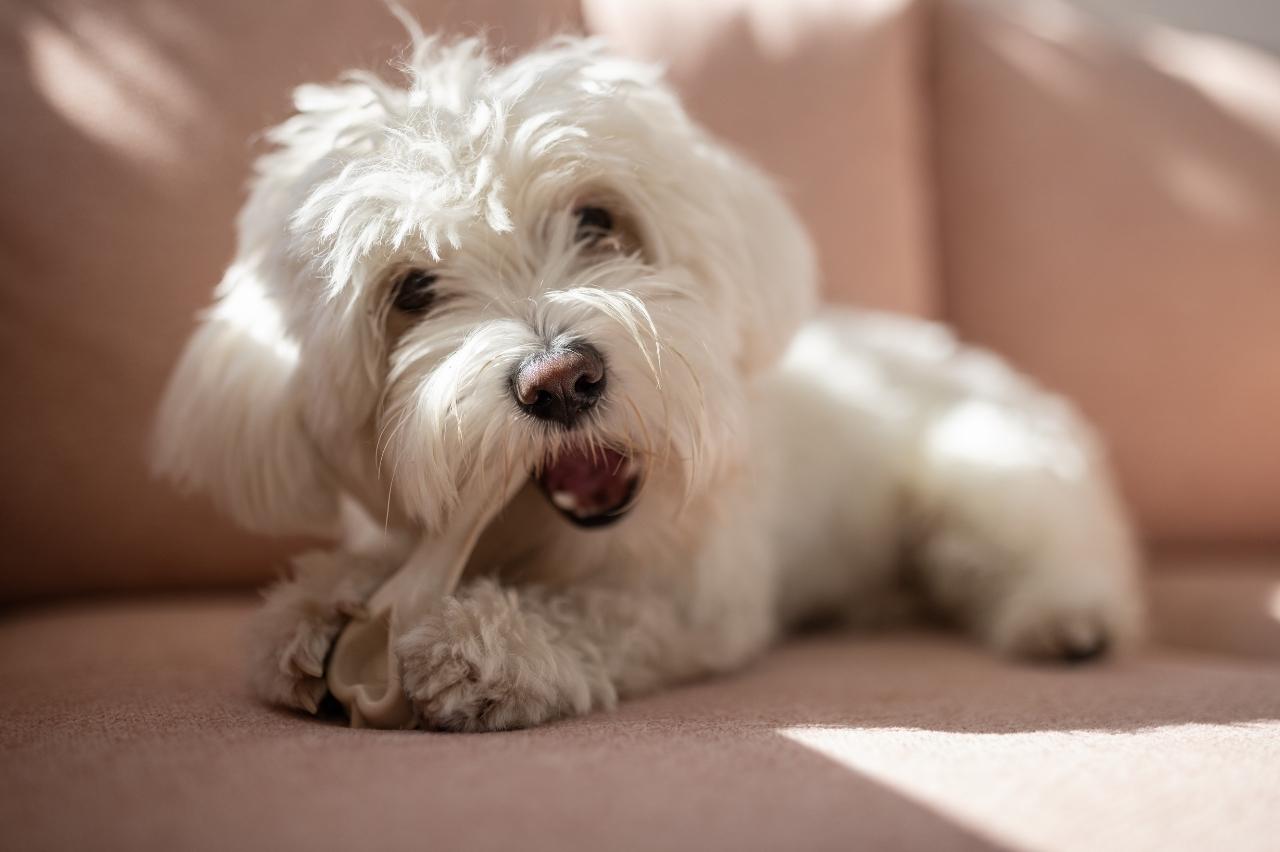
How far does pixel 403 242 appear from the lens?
53.0 inches

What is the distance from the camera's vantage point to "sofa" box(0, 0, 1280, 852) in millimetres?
963

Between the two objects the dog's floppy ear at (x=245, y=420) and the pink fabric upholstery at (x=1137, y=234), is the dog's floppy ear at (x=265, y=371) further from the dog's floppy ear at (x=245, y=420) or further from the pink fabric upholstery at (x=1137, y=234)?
the pink fabric upholstery at (x=1137, y=234)

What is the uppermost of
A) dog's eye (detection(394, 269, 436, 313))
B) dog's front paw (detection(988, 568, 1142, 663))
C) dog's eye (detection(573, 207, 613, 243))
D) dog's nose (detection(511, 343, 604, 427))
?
dog's eye (detection(573, 207, 613, 243))

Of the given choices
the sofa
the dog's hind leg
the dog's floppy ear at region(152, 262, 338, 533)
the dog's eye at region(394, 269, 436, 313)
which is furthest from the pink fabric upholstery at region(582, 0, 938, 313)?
the dog's floppy ear at region(152, 262, 338, 533)

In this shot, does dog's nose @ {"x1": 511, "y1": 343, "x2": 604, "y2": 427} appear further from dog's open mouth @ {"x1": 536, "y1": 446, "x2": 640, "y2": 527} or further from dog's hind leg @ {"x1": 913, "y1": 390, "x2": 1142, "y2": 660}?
dog's hind leg @ {"x1": 913, "y1": 390, "x2": 1142, "y2": 660}

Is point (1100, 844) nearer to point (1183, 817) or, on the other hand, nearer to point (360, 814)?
point (1183, 817)

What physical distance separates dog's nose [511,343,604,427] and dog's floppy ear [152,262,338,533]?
0.40m

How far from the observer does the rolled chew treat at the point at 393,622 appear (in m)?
1.25

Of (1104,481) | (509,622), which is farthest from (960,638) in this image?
(509,622)

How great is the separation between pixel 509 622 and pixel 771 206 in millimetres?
811

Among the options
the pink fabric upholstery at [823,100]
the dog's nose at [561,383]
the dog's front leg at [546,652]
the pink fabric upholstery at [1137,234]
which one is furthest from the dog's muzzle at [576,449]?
the pink fabric upholstery at [1137,234]

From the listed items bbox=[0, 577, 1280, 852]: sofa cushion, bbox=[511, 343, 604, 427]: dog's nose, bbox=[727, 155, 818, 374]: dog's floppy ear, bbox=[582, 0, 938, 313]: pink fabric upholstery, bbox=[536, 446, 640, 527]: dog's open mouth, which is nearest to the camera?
bbox=[0, 577, 1280, 852]: sofa cushion

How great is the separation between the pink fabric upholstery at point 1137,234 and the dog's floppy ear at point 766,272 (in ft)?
2.89

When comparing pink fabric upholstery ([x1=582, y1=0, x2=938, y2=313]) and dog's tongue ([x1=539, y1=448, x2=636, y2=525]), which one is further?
pink fabric upholstery ([x1=582, y1=0, x2=938, y2=313])
